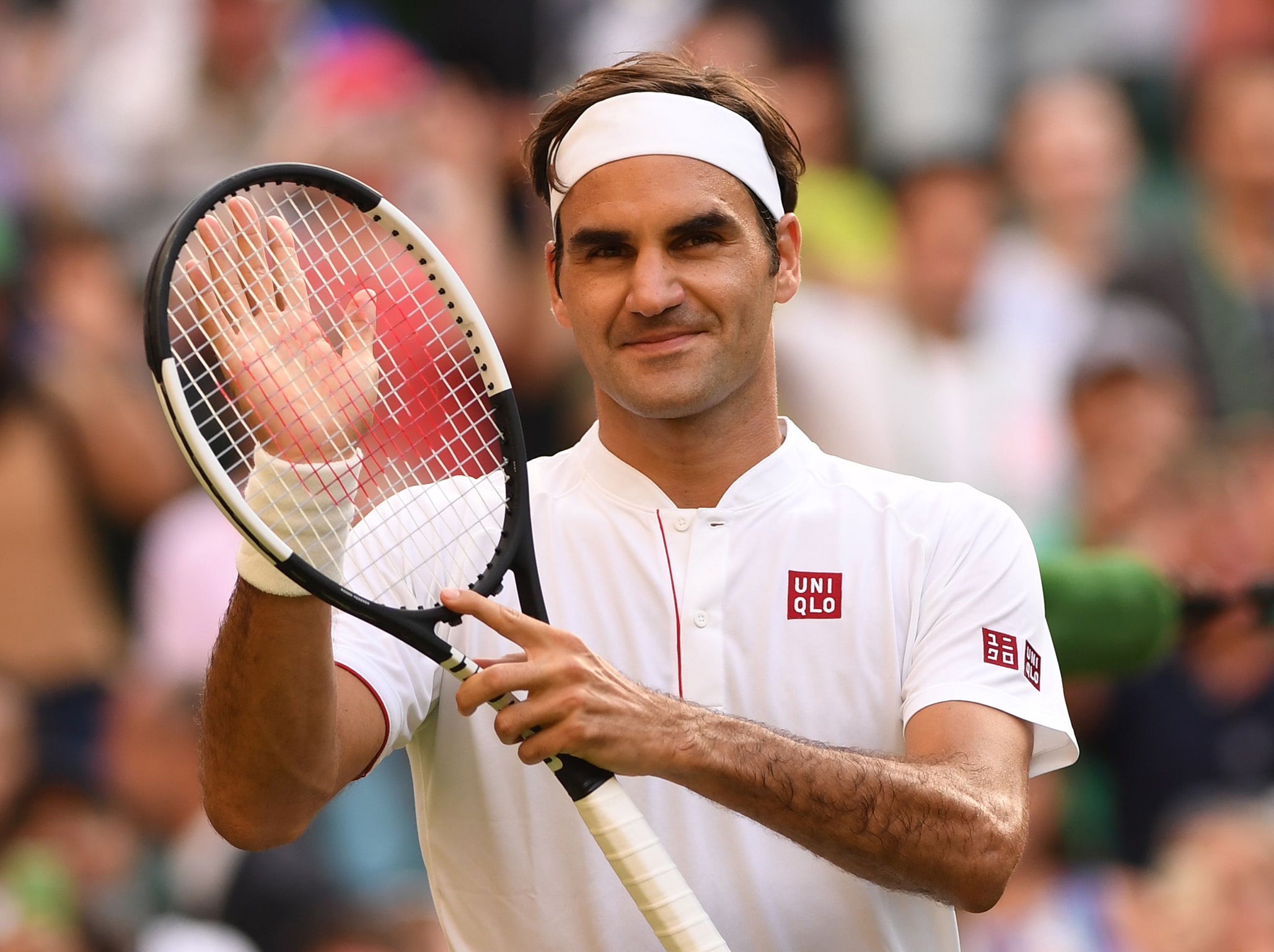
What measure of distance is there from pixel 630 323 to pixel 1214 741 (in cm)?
478

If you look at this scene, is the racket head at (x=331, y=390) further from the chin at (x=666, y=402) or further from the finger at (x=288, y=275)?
the chin at (x=666, y=402)

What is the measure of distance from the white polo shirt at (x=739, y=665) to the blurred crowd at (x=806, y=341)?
102 inches

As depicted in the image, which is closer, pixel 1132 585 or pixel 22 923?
pixel 1132 585

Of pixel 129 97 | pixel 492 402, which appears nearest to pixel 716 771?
pixel 492 402

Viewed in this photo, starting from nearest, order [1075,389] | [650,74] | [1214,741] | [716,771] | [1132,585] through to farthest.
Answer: [716,771]
[650,74]
[1132,585]
[1214,741]
[1075,389]

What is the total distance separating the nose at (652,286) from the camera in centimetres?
292

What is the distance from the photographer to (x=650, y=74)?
321cm

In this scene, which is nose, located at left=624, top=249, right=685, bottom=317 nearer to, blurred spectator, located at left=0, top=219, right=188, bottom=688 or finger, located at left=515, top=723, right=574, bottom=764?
finger, located at left=515, top=723, right=574, bottom=764

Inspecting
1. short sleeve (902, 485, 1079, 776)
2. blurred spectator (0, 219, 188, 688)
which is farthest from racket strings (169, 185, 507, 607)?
blurred spectator (0, 219, 188, 688)

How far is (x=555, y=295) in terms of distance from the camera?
3.21 m

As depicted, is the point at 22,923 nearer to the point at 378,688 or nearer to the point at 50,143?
the point at 50,143

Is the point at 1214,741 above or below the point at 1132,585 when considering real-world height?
below

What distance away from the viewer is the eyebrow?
3.00m

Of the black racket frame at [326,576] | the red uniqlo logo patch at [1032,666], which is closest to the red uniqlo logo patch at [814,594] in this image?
the red uniqlo logo patch at [1032,666]
